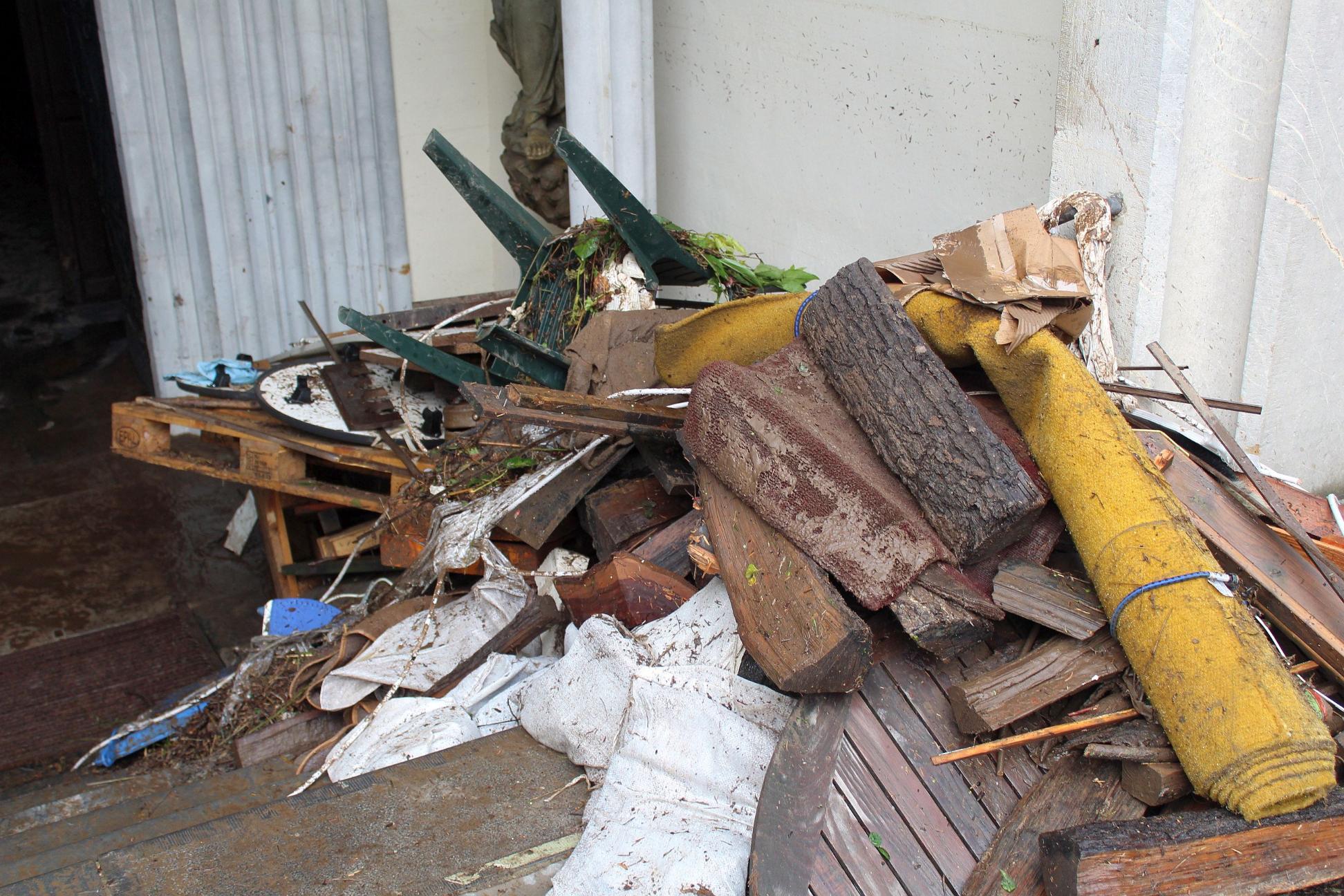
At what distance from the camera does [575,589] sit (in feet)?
10.4

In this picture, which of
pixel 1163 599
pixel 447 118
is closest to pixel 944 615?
pixel 1163 599

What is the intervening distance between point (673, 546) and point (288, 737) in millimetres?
1406

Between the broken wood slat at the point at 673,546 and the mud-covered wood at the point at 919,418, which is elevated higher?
the mud-covered wood at the point at 919,418

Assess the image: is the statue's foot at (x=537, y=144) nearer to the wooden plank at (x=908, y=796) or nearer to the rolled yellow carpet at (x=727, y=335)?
the rolled yellow carpet at (x=727, y=335)

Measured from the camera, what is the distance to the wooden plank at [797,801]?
7.05 ft

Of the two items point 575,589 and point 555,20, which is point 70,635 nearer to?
point 575,589

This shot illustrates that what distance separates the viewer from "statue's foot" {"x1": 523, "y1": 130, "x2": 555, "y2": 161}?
580 centimetres

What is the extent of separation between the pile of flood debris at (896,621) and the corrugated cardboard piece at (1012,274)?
0.03ft

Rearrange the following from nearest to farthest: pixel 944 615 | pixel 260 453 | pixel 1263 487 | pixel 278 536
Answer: pixel 944 615 → pixel 1263 487 → pixel 260 453 → pixel 278 536

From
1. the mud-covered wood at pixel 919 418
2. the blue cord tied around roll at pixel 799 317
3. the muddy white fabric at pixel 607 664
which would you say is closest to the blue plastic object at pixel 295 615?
the muddy white fabric at pixel 607 664

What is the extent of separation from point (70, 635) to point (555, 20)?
3.88 meters

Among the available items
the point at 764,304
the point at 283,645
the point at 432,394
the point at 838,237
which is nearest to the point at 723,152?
the point at 838,237

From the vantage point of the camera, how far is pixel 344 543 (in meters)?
4.81

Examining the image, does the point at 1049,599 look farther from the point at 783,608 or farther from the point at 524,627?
the point at 524,627
